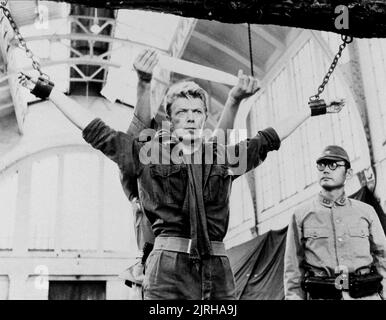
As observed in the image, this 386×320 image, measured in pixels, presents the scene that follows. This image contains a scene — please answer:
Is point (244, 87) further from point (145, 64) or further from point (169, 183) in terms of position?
point (169, 183)

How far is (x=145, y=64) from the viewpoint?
6.51 ft

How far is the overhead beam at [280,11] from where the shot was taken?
5.76 ft

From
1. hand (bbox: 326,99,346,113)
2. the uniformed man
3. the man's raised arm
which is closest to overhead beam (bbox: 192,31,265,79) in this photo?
the uniformed man

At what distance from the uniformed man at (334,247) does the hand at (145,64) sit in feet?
4.99

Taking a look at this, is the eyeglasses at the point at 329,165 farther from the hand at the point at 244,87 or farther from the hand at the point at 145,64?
the hand at the point at 145,64

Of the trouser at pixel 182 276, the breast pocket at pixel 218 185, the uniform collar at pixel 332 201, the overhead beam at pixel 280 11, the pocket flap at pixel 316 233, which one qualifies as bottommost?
the trouser at pixel 182 276

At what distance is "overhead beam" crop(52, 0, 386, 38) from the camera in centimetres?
176

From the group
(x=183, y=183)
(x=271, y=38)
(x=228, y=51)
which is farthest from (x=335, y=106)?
(x=228, y=51)

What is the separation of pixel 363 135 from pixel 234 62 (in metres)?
4.52

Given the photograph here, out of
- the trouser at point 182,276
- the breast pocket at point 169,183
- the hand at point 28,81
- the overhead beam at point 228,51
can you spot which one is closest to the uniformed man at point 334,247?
the trouser at point 182,276

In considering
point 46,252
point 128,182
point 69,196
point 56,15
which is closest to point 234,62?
point 56,15

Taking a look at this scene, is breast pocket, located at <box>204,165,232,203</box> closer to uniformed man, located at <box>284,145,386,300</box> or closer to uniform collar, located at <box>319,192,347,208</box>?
uniformed man, located at <box>284,145,386,300</box>

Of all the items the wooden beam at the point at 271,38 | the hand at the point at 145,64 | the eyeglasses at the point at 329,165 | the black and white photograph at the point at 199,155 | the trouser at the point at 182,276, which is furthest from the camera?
the wooden beam at the point at 271,38

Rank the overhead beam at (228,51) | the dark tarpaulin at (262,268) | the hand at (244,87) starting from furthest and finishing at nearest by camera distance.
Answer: the overhead beam at (228,51) < the dark tarpaulin at (262,268) < the hand at (244,87)
